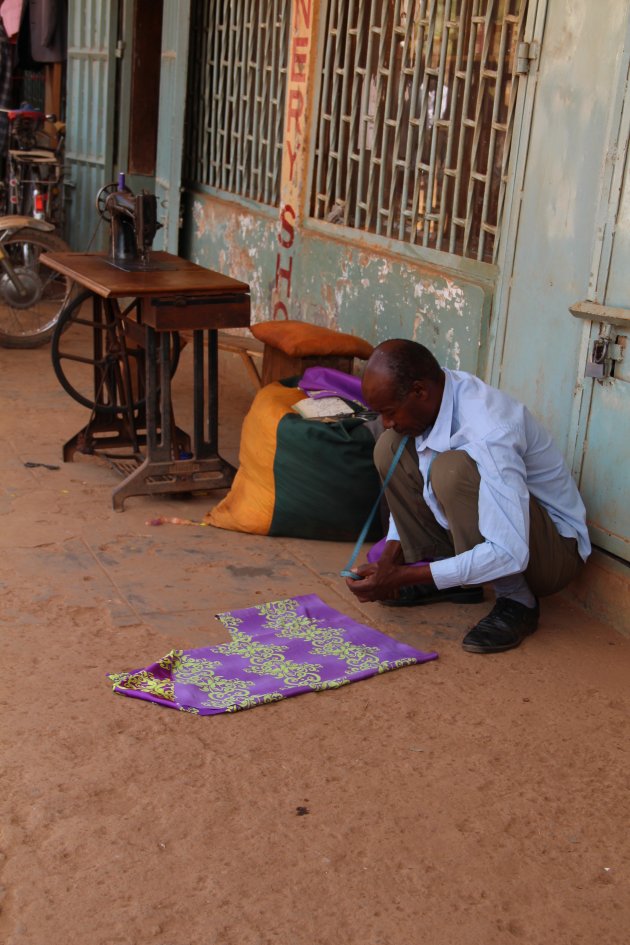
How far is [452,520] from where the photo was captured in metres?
3.50

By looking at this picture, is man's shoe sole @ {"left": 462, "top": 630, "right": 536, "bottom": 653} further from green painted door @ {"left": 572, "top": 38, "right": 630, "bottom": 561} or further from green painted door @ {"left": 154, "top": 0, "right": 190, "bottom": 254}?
green painted door @ {"left": 154, "top": 0, "right": 190, "bottom": 254}

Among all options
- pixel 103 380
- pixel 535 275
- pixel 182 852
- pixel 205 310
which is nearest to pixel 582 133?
pixel 535 275

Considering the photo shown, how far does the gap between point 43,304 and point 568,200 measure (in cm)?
526

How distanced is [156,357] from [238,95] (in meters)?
3.49

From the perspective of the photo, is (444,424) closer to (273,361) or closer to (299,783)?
(299,783)

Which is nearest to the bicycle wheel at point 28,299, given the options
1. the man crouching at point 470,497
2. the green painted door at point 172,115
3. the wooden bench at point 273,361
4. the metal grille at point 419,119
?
the green painted door at point 172,115

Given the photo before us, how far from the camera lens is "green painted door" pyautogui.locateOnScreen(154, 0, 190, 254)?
7.83m

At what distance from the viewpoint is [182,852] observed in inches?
97.7

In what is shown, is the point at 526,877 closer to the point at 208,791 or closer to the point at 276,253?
the point at 208,791

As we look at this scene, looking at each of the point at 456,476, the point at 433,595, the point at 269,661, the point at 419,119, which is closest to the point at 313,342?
the point at 419,119

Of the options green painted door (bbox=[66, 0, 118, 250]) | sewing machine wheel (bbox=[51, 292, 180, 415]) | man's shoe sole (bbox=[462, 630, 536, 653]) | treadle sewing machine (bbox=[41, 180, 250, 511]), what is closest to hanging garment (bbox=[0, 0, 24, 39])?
green painted door (bbox=[66, 0, 118, 250])

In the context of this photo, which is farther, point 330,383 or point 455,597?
point 330,383

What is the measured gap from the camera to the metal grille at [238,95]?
23.1ft

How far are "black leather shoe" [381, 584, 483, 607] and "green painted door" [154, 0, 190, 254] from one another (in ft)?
16.4
